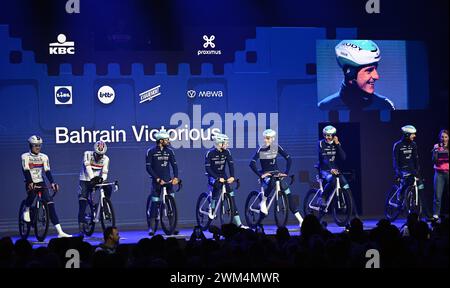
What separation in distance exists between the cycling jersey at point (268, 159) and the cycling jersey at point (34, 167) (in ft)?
10.4

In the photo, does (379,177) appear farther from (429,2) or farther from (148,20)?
(148,20)

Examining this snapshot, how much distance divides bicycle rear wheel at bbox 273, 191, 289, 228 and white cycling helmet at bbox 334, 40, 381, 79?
2.54 meters

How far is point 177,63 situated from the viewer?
45.4 feet

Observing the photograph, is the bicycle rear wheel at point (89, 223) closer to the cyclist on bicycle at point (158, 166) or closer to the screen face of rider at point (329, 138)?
the cyclist on bicycle at point (158, 166)

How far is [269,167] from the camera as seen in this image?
1338cm

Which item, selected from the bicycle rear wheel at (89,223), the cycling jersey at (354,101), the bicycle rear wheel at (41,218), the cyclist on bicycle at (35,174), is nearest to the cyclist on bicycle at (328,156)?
the cycling jersey at (354,101)

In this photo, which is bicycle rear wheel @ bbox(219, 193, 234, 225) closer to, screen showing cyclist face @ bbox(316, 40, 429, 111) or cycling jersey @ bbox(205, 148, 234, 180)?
cycling jersey @ bbox(205, 148, 234, 180)

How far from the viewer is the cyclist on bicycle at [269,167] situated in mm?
13172

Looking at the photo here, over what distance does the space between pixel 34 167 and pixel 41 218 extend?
2.52ft

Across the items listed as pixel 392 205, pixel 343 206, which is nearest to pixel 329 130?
pixel 343 206

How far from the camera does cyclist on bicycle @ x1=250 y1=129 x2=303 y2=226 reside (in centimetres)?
1317

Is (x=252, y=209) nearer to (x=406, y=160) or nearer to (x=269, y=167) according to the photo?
(x=269, y=167)
